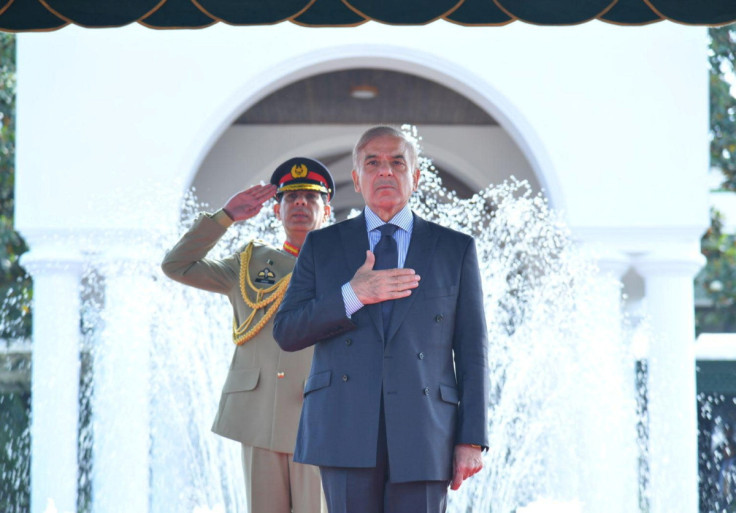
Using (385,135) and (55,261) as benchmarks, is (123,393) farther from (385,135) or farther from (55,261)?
(385,135)

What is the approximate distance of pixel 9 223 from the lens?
472 inches

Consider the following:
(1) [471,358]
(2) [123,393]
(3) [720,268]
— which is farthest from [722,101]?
(1) [471,358]

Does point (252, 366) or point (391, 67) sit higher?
point (391, 67)

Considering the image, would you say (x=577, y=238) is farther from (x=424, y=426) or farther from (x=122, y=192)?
(x=424, y=426)

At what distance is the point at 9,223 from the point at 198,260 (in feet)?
29.3

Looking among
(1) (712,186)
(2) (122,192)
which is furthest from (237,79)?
(1) (712,186)

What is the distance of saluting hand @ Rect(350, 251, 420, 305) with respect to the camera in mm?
2598

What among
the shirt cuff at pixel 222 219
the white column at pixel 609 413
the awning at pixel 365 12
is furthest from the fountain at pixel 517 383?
the awning at pixel 365 12

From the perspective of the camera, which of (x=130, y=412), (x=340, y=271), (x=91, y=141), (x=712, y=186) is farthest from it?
(x=712, y=186)

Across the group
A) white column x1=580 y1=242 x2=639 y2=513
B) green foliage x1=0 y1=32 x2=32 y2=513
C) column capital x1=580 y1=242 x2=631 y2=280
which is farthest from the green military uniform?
green foliage x1=0 y1=32 x2=32 y2=513

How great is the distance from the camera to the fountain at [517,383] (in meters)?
7.55

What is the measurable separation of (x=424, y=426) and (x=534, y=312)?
18.1 ft

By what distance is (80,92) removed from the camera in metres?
8.18

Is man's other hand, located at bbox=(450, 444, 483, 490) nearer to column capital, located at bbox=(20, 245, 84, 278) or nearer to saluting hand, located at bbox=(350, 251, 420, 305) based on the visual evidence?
saluting hand, located at bbox=(350, 251, 420, 305)
